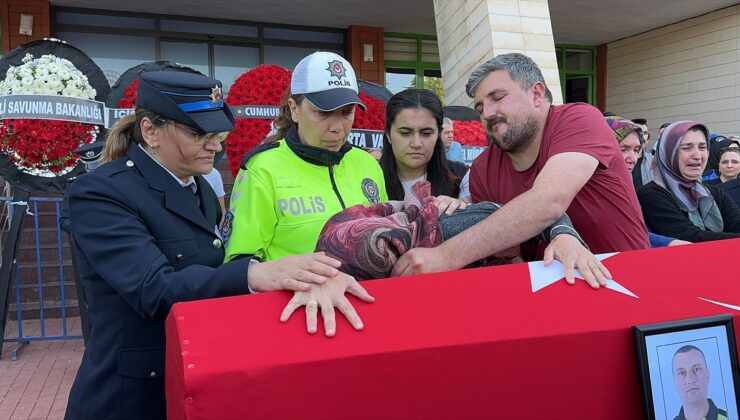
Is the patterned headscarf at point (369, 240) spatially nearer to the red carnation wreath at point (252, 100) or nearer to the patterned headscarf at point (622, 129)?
the red carnation wreath at point (252, 100)

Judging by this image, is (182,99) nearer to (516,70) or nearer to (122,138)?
(122,138)

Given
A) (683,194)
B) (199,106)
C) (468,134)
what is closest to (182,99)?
(199,106)

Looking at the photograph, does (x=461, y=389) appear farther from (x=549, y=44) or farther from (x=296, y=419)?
(x=549, y=44)

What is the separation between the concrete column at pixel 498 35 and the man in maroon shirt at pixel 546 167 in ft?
15.2

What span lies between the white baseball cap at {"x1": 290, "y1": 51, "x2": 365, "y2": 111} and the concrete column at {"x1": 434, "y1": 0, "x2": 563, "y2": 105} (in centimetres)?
464

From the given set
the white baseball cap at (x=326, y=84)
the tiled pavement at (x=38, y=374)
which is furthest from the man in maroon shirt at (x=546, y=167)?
the tiled pavement at (x=38, y=374)

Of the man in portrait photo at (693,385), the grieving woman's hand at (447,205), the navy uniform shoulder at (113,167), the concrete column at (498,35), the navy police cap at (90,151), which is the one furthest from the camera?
the concrete column at (498,35)

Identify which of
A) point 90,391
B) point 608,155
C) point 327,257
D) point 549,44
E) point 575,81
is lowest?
point 90,391

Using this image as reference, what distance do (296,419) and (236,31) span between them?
11041 millimetres

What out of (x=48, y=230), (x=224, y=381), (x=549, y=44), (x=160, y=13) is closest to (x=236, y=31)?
(x=160, y=13)

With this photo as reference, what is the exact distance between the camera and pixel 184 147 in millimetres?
1621

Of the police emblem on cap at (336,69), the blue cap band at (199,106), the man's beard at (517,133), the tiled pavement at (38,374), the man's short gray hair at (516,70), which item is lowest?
the tiled pavement at (38,374)

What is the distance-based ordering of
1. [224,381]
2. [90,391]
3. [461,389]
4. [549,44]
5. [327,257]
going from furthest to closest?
[549,44] → [90,391] → [327,257] → [461,389] → [224,381]

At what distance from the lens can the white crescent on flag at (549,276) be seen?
4.39ft
